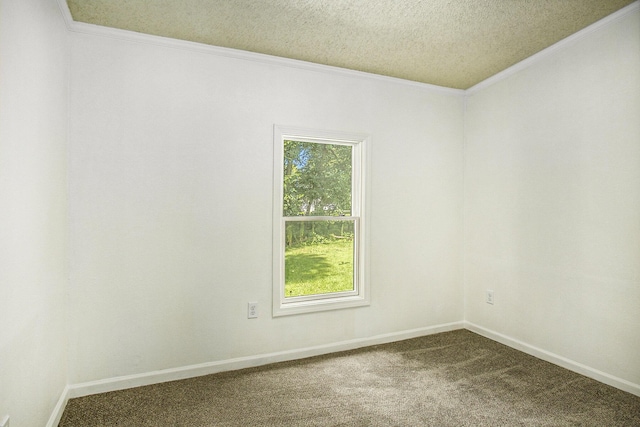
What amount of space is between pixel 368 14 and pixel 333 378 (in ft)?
8.18

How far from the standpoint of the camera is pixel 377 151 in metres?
3.24

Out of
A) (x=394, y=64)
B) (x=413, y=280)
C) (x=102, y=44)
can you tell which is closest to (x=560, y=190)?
(x=413, y=280)

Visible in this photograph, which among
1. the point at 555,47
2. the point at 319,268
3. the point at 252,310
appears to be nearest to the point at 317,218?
the point at 319,268

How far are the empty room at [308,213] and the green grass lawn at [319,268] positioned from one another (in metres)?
0.02

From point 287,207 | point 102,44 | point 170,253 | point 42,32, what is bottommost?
point 170,253

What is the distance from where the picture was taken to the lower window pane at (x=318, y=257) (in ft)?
9.87

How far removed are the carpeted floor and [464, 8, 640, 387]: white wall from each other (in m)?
0.35

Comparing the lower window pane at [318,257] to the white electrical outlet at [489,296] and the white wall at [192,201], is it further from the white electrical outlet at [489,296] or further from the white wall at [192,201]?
the white electrical outlet at [489,296]

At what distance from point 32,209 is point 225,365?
167 cm

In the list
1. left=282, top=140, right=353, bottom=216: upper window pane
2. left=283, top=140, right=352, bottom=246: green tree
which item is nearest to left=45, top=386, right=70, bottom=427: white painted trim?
left=283, top=140, right=352, bottom=246: green tree

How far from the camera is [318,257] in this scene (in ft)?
10.2

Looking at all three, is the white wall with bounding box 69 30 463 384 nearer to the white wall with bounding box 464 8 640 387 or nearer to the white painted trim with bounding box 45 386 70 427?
the white painted trim with bounding box 45 386 70 427

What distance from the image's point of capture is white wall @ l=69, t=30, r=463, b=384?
93.6 inches

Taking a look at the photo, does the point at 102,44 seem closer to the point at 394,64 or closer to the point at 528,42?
→ the point at 394,64
